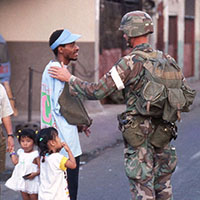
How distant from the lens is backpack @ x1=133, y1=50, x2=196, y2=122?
4469 mm

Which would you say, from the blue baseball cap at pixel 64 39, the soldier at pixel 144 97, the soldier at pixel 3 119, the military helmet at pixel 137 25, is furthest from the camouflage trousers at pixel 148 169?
the soldier at pixel 3 119

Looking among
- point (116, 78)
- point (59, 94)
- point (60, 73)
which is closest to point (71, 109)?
point (59, 94)

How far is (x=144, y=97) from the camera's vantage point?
14.7 feet

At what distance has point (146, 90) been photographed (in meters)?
4.49

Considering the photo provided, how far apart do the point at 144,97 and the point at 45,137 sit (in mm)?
912

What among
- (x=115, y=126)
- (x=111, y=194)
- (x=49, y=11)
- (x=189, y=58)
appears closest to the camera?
(x=111, y=194)

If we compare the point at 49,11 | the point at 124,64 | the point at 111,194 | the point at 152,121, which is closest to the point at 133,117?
the point at 152,121

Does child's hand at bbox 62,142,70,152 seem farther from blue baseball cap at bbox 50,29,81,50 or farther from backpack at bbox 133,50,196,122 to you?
blue baseball cap at bbox 50,29,81,50

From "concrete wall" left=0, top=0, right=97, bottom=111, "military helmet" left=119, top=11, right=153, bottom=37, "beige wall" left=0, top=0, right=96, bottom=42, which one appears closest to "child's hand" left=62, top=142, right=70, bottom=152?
"military helmet" left=119, top=11, right=153, bottom=37

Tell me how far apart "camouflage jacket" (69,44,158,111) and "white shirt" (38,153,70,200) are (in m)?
0.60

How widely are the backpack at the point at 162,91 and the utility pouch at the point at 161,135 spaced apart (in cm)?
13

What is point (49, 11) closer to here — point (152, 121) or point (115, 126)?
point (115, 126)

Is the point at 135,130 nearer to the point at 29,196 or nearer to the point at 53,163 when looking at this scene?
the point at 53,163

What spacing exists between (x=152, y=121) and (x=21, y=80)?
8851 mm
